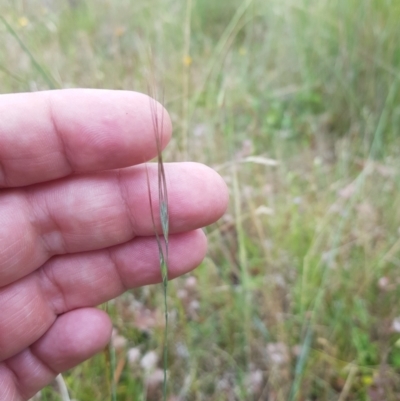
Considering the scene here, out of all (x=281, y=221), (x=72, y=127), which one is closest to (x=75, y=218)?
(x=72, y=127)

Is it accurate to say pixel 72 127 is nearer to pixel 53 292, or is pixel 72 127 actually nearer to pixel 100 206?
pixel 100 206

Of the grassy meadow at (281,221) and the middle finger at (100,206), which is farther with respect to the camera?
the grassy meadow at (281,221)

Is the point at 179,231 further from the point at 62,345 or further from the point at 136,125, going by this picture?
the point at 62,345

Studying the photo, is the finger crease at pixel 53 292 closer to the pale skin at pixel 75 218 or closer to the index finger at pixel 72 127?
the pale skin at pixel 75 218

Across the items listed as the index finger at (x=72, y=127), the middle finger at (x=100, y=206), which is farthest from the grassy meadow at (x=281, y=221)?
the middle finger at (x=100, y=206)

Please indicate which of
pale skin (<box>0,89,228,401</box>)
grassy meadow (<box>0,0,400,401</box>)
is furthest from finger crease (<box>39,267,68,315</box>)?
grassy meadow (<box>0,0,400,401</box>)

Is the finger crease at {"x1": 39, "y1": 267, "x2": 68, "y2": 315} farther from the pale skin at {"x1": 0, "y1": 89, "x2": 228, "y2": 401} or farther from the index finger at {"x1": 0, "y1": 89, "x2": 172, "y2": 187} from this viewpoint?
the index finger at {"x1": 0, "y1": 89, "x2": 172, "y2": 187}

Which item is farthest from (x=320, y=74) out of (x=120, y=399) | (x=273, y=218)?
(x=120, y=399)
